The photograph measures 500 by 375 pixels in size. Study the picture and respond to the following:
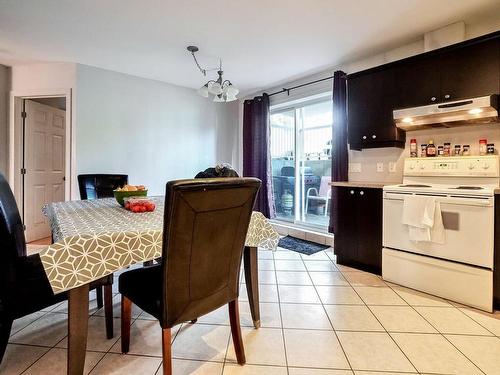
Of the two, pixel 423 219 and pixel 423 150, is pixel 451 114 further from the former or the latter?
pixel 423 219

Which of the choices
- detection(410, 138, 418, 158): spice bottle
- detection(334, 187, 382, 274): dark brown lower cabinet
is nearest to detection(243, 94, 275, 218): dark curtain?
detection(334, 187, 382, 274): dark brown lower cabinet

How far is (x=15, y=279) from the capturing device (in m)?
1.26

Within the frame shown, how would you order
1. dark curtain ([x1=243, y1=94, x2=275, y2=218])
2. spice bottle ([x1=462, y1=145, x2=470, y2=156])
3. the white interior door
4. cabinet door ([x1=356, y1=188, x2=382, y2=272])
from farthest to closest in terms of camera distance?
dark curtain ([x1=243, y1=94, x2=275, y2=218])
the white interior door
cabinet door ([x1=356, y1=188, x2=382, y2=272])
spice bottle ([x1=462, y1=145, x2=470, y2=156])

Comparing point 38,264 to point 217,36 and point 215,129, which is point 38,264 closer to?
point 217,36

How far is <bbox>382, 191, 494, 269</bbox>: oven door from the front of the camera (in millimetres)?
1953

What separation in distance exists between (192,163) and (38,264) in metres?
3.42

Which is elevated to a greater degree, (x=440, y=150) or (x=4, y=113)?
(x=4, y=113)

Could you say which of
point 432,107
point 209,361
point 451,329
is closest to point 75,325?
point 209,361

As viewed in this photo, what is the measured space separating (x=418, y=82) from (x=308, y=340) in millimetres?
2438

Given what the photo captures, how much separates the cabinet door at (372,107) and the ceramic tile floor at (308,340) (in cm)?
155

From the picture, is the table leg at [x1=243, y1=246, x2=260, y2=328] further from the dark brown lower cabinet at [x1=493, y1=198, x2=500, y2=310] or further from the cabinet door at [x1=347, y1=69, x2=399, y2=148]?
the cabinet door at [x1=347, y1=69, x2=399, y2=148]

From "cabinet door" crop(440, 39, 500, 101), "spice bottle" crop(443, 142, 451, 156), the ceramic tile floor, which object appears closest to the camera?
the ceramic tile floor

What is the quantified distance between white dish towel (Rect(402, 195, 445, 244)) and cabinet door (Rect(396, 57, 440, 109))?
0.94m

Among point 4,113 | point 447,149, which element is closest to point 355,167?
point 447,149
